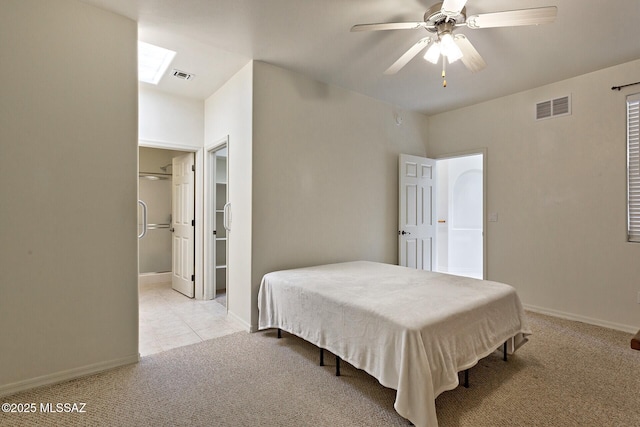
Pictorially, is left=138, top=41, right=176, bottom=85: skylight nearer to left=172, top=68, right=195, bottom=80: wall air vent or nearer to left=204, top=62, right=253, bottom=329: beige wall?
left=172, top=68, right=195, bottom=80: wall air vent

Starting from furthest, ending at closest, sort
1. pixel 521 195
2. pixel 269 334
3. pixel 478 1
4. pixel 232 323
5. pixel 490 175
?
1. pixel 490 175
2. pixel 521 195
3. pixel 232 323
4. pixel 269 334
5. pixel 478 1

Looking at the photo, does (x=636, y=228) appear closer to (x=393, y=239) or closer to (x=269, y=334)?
(x=393, y=239)

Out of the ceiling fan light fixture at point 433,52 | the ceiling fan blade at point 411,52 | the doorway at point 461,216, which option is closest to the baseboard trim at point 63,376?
the ceiling fan blade at point 411,52

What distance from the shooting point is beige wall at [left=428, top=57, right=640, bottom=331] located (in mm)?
3135

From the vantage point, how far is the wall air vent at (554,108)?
345 cm

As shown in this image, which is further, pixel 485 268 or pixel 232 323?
pixel 485 268

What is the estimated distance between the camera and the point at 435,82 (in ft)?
11.7

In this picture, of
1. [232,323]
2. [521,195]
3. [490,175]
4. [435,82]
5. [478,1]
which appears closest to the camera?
[478,1]

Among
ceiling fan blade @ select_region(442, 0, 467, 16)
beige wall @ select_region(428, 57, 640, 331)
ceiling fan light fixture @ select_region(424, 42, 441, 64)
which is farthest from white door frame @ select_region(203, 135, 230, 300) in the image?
beige wall @ select_region(428, 57, 640, 331)

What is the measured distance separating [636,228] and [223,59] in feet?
14.1

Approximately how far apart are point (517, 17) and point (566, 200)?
244cm

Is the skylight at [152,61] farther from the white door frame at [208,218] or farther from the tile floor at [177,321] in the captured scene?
the tile floor at [177,321]

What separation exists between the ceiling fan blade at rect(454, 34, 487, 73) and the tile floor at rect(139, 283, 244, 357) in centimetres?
303

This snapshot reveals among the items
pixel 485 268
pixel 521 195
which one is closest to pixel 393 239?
pixel 485 268
